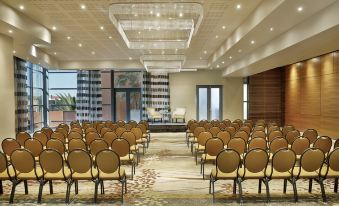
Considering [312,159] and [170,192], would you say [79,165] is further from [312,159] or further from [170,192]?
[312,159]

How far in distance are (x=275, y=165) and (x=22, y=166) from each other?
4.29m

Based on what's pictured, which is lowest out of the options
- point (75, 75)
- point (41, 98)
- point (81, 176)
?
point (81, 176)

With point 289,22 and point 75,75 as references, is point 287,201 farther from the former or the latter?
point 75,75

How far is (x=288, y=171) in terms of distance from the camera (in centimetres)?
573

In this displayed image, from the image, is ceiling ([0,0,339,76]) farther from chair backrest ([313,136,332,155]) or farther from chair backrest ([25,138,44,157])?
chair backrest ([25,138,44,157])

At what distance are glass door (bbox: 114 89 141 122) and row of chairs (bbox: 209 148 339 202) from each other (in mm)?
18167

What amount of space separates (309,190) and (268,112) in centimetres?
1635

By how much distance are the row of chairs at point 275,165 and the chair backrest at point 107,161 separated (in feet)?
5.54

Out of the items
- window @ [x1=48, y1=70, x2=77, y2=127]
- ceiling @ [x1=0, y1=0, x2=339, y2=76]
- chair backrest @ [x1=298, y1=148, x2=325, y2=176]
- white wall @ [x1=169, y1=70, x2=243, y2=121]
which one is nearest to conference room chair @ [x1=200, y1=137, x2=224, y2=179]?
chair backrest @ [x1=298, y1=148, x2=325, y2=176]

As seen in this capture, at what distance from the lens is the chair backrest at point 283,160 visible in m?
5.46

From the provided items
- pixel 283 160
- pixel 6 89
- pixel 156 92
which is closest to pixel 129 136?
pixel 283 160

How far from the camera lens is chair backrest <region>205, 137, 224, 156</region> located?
7.28 metres

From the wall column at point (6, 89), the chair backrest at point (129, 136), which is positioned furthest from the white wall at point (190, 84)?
the chair backrest at point (129, 136)

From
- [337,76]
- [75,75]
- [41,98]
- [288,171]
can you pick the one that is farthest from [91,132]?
[75,75]
